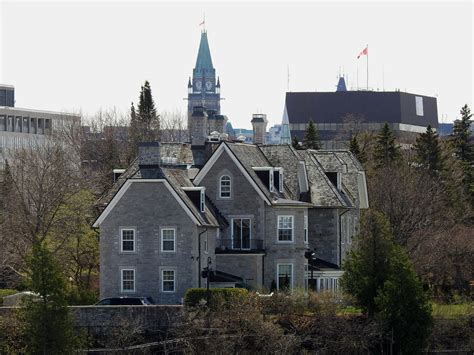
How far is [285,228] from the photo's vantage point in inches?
3108

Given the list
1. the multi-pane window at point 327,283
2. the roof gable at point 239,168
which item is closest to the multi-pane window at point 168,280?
the roof gable at point 239,168

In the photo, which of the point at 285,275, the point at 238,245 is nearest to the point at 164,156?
the point at 238,245

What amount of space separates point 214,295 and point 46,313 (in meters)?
8.54

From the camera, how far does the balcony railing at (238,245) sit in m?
78.4

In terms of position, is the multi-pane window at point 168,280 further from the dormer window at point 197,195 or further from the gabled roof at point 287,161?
the gabled roof at point 287,161

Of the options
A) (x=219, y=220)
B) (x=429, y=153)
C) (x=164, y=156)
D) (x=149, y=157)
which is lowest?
(x=219, y=220)

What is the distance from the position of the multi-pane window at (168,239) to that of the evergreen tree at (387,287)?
26.3 ft

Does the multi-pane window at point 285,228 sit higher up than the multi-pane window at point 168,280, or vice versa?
the multi-pane window at point 285,228

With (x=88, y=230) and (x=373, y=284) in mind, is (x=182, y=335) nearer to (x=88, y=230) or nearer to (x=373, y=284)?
(x=373, y=284)

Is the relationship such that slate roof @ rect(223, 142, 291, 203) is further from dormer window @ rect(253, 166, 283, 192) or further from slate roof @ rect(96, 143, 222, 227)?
slate roof @ rect(96, 143, 222, 227)

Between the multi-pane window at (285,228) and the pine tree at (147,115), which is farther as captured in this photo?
the pine tree at (147,115)

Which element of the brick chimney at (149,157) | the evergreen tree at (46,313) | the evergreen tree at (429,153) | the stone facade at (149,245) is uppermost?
the evergreen tree at (429,153)

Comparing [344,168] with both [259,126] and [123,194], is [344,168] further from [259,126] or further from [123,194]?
[123,194]

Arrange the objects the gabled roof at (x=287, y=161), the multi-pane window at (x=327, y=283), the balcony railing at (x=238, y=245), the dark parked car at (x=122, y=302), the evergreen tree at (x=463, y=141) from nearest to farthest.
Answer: the dark parked car at (x=122, y=302) → the balcony railing at (x=238, y=245) → the multi-pane window at (x=327, y=283) → the gabled roof at (x=287, y=161) → the evergreen tree at (x=463, y=141)
